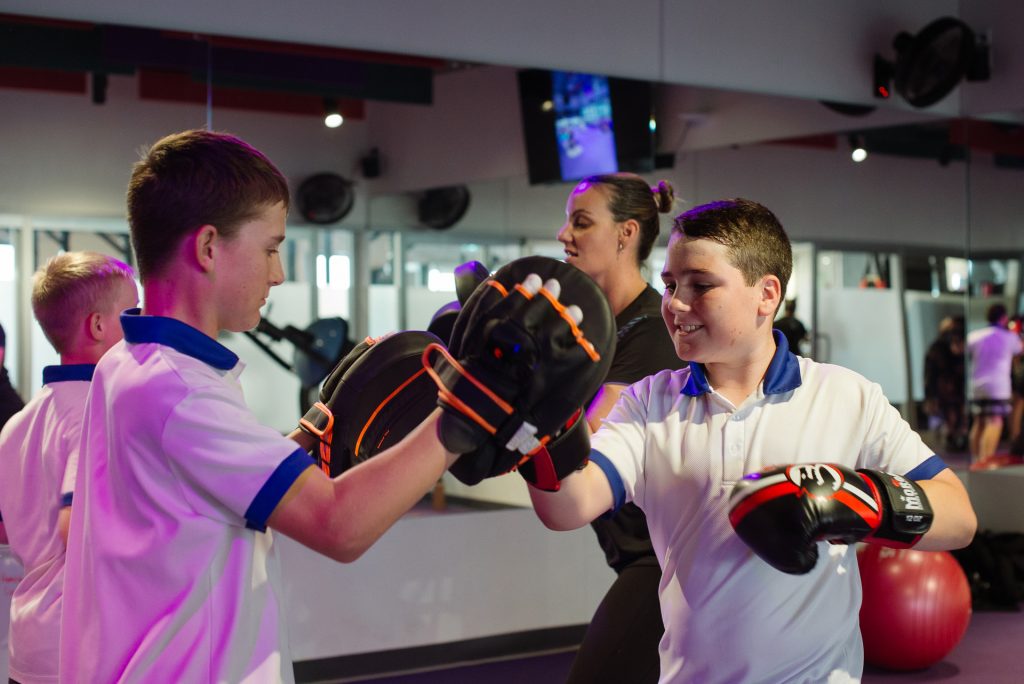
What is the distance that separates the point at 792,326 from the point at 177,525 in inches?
207

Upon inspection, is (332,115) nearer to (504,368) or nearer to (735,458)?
Result: (735,458)

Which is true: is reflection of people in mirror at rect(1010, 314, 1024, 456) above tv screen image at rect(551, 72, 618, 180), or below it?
below

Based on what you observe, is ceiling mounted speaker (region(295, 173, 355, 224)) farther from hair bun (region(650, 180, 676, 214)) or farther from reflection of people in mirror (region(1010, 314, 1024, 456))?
reflection of people in mirror (region(1010, 314, 1024, 456))

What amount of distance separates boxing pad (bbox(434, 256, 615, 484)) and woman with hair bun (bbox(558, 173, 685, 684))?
0.99m

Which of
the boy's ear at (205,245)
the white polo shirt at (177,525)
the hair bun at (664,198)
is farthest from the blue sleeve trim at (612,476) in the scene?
the hair bun at (664,198)

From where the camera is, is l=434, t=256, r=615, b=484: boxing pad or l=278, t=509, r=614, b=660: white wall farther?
l=278, t=509, r=614, b=660: white wall

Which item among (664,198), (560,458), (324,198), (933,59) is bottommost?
(560,458)

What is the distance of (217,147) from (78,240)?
2.91 meters

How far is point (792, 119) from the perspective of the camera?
5.75 metres

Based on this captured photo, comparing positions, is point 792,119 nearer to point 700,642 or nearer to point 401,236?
point 401,236

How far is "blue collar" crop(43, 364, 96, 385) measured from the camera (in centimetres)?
232

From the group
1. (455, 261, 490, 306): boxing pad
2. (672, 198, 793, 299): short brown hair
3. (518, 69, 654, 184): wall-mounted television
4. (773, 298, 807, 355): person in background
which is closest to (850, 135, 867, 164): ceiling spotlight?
(773, 298, 807, 355): person in background

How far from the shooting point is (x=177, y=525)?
1372 mm

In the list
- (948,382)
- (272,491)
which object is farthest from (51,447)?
(948,382)
